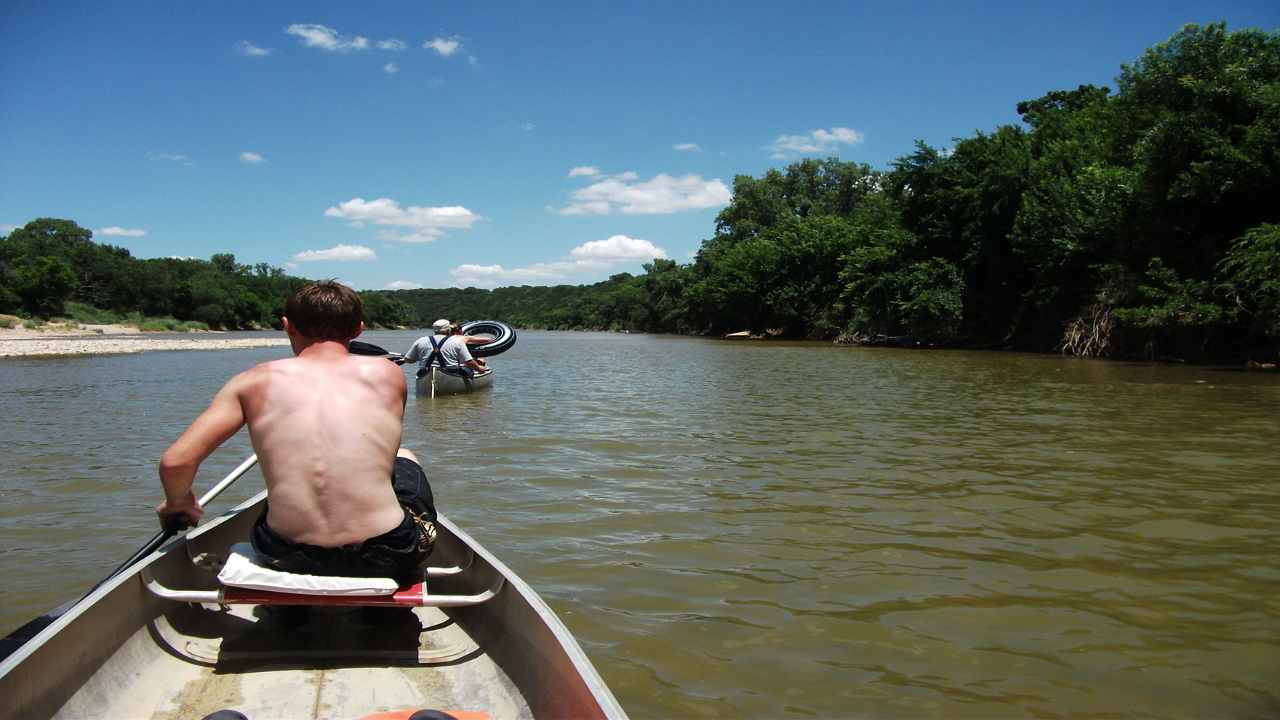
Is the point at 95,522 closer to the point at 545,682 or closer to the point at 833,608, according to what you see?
the point at 545,682

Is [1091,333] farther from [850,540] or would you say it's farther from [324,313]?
[324,313]

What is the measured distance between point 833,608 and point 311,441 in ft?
9.04

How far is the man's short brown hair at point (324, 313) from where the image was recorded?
3.08m

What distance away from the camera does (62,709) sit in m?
2.46

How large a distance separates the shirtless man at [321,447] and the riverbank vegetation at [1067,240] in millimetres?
22350

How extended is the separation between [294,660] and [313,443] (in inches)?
32.5

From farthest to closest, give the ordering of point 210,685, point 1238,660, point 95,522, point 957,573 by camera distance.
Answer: point 95,522
point 957,573
point 1238,660
point 210,685

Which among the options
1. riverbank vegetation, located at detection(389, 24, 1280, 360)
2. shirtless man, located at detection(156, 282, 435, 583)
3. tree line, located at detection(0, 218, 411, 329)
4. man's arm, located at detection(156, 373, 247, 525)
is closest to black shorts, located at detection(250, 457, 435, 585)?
shirtless man, located at detection(156, 282, 435, 583)

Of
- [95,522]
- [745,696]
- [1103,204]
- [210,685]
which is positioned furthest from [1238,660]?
[1103,204]

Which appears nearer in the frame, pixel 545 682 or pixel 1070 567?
pixel 545 682

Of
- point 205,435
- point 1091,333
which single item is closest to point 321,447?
point 205,435

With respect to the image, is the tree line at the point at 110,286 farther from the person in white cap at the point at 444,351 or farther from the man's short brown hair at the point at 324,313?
the man's short brown hair at the point at 324,313

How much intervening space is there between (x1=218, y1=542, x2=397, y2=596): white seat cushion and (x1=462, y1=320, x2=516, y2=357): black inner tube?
13389mm

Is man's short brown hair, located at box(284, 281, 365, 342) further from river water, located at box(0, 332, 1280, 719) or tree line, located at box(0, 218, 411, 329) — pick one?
tree line, located at box(0, 218, 411, 329)
